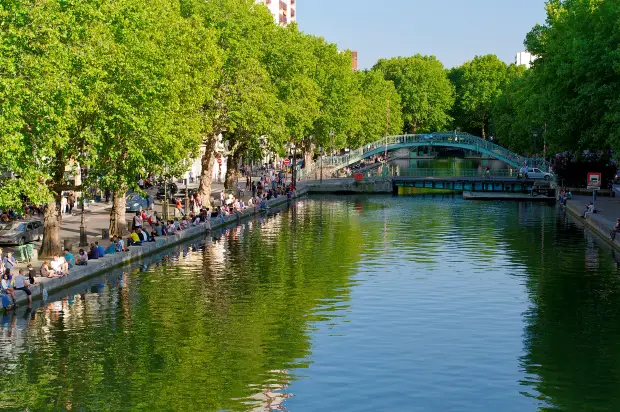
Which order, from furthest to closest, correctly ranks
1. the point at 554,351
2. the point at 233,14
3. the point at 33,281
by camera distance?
1. the point at 233,14
2. the point at 33,281
3. the point at 554,351

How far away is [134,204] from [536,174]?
52.5m

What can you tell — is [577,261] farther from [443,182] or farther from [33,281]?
A: [443,182]

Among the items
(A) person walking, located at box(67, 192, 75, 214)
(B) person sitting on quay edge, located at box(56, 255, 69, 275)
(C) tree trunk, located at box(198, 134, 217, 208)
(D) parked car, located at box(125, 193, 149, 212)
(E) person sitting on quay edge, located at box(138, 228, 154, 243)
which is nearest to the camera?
(B) person sitting on quay edge, located at box(56, 255, 69, 275)

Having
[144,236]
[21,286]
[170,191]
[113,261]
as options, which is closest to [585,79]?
[170,191]

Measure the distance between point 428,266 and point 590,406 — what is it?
82.3ft

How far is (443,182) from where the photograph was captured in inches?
4510

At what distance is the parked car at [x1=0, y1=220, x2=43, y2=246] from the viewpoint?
2131 inches

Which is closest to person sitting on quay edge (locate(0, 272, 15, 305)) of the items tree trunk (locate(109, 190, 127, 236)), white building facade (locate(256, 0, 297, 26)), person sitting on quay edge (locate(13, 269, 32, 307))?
person sitting on quay edge (locate(13, 269, 32, 307))

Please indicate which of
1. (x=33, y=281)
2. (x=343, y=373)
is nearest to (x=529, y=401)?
(x=343, y=373)

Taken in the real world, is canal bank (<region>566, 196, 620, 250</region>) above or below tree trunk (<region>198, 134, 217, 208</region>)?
below

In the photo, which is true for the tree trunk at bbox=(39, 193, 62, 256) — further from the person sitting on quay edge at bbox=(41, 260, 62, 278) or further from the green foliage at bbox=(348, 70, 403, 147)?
the green foliage at bbox=(348, 70, 403, 147)

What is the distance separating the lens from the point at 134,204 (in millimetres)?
75812

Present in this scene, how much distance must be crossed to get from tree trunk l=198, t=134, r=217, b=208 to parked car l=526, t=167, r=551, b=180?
149 ft

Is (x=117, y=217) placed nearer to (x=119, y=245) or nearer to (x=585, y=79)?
(x=119, y=245)
